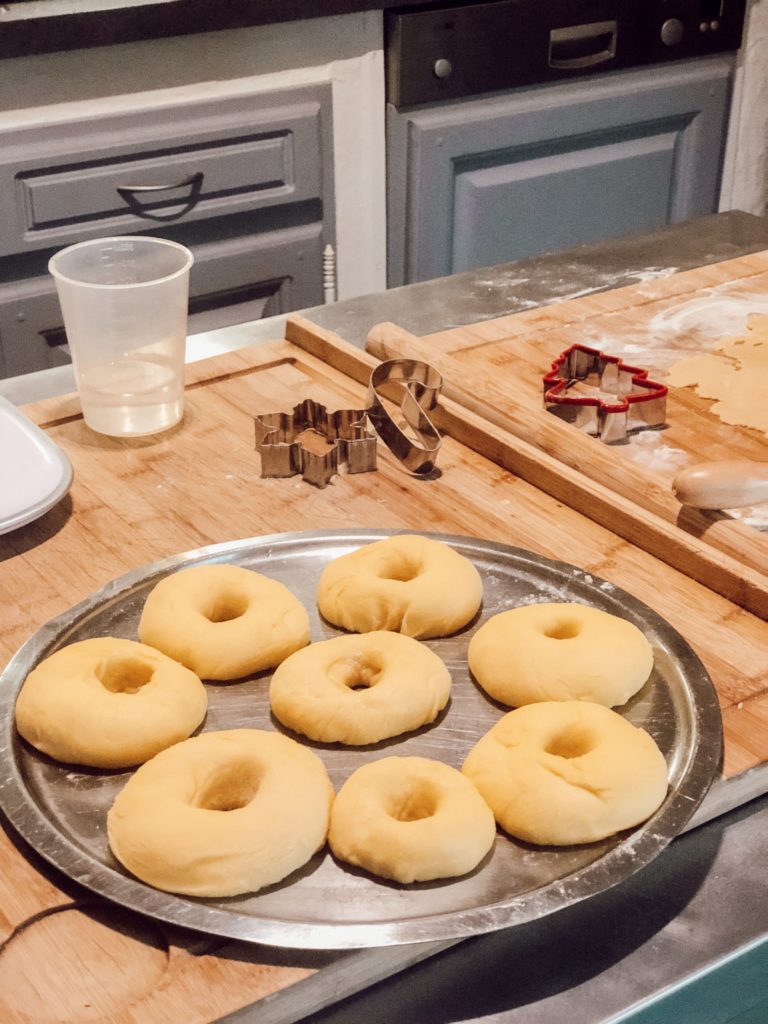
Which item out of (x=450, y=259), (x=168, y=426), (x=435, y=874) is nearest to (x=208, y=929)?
(x=435, y=874)

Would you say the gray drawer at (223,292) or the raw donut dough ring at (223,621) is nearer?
the raw donut dough ring at (223,621)

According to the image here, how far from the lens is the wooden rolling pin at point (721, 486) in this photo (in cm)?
114

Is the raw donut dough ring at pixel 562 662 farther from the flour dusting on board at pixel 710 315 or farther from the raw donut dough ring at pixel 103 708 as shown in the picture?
the flour dusting on board at pixel 710 315

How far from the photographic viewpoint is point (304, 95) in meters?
2.28

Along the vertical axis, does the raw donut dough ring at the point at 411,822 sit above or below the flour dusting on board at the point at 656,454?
above

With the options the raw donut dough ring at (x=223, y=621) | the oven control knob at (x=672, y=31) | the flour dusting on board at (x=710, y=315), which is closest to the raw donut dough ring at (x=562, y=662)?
the raw donut dough ring at (x=223, y=621)

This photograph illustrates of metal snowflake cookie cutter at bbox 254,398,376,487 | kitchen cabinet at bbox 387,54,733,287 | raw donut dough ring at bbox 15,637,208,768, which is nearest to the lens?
raw donut dough ring at bbox 15,637,208,768

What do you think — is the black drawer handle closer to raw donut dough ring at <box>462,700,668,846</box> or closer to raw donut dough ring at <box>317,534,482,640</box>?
raw donut dough ring at <box>317,534,482,640</box>

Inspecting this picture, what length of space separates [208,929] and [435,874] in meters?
0.15

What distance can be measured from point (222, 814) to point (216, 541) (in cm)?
42

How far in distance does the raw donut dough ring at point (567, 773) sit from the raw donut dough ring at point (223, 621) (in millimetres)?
200

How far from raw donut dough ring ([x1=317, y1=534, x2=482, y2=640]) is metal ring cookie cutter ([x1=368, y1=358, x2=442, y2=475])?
232 mm

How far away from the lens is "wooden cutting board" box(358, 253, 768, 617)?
1.12 metres

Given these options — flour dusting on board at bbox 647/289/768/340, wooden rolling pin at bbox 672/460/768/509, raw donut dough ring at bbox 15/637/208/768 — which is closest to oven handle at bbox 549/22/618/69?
flour dusting on board at bbox 647/289/768/340
